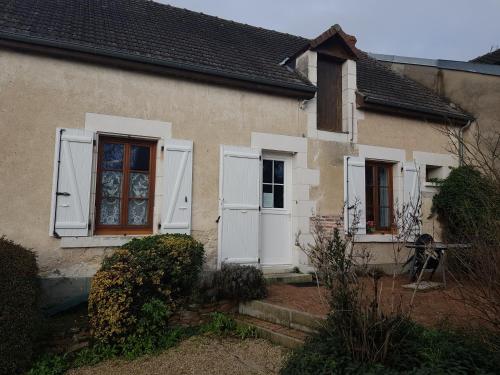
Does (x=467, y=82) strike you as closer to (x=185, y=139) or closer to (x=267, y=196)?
(x=267, y=196)

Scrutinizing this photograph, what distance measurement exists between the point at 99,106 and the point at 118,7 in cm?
339

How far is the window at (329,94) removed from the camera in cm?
766

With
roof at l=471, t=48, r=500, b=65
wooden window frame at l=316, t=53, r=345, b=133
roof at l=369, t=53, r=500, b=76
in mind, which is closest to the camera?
wooden window frame at l=316, t=53, r=345, b=133

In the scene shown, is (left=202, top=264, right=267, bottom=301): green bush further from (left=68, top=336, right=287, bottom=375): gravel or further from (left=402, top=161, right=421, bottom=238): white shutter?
(left=402, top=161, right=421, bottom=238): white shutter

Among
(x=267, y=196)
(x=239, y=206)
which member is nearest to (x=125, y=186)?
(x=239, y=206)

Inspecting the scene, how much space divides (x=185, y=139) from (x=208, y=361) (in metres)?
3.40

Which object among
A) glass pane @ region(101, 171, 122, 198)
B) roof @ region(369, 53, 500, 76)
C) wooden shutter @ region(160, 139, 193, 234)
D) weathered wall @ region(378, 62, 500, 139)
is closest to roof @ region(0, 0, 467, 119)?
weathered wall @ region(378, 62, 500, 139)

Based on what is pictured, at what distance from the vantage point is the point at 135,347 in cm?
444

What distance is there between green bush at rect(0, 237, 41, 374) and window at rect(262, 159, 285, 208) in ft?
12.7

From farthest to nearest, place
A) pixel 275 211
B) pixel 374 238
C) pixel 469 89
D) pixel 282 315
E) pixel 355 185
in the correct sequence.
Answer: pixel 469 89
pixel 374 238
pixel 355 185
pixel 275 211
pixel 282 315

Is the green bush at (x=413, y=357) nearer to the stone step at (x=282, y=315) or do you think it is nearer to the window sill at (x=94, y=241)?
the stone step at (x=282, y=315)

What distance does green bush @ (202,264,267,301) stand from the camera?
520 centimetres

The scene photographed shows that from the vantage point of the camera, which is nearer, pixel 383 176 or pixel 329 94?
pixel 329 94

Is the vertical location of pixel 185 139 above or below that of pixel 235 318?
above
